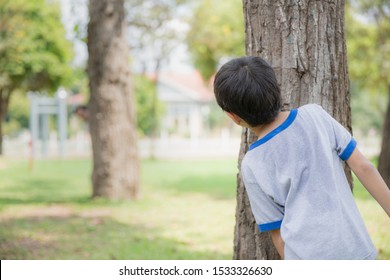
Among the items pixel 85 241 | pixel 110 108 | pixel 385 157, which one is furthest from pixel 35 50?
pixel 85 241

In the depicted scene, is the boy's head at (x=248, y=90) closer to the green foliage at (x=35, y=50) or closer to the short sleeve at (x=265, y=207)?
the short sleeve at (x=265, y=207)

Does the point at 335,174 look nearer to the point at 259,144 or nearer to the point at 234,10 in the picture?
the point at 259,144

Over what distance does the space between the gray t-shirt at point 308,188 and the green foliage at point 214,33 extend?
18.2m

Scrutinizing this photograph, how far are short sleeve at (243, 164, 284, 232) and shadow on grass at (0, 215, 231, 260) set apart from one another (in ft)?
10.5

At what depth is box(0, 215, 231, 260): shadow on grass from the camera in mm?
5535

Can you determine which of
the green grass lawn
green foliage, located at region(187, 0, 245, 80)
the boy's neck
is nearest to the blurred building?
green foliage, located at region(187, 0, 245, 80)

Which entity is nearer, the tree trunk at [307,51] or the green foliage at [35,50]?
the tree trunk at [307,51]

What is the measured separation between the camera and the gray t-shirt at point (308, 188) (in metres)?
2.21

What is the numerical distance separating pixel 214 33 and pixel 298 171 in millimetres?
21344

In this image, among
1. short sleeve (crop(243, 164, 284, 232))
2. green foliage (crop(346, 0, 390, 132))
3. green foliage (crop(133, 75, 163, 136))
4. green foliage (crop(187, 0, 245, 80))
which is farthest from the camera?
green foliage (crop(133, 75, 163, 136))

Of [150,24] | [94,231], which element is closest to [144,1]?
[150,24]

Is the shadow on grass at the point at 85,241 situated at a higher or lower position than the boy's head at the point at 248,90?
lower

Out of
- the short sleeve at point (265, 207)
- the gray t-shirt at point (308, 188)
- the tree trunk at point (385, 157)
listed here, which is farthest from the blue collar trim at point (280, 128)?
the tree trunk at point (385, 157)

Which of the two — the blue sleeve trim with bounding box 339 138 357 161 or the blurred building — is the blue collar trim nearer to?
the blue sleeve trim with bounding box 339 138 357 161
